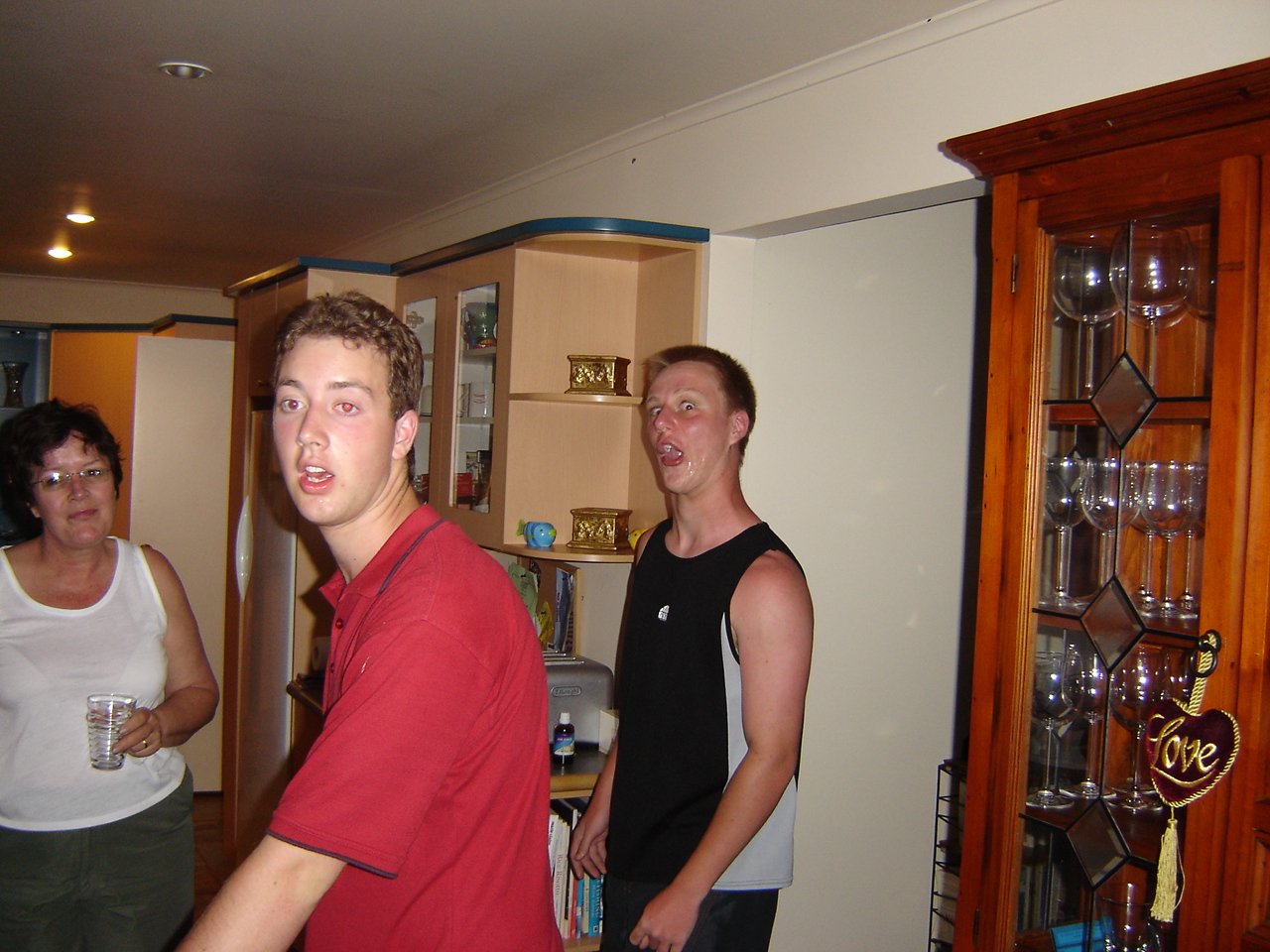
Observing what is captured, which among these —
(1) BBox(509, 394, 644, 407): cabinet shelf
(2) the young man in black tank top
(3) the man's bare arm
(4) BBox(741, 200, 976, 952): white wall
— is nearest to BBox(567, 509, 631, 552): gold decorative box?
(1) BBox(509, 394, 644, 407): cabinet shelf

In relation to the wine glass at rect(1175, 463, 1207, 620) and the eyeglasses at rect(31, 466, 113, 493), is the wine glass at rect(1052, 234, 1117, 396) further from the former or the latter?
the eyeglasses at rect(31, 466, 113, 493)

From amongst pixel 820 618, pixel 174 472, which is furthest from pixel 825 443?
pixel 174 472

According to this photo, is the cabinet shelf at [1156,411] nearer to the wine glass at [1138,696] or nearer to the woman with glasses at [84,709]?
the wine glass at [1138,696]

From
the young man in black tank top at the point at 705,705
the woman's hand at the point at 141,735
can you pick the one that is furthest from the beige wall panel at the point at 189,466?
the young man in black tank top at the point at 705,705

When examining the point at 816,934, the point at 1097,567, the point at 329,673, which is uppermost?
the point at 1097,567

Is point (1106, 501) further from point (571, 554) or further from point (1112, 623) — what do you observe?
point (571, 554)

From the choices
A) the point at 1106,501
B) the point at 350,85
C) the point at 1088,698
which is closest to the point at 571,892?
the point at 1088,698

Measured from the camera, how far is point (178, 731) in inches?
79.2

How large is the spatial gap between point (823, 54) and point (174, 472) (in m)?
3.83

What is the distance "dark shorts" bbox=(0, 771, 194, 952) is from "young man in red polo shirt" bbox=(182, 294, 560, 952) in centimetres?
104

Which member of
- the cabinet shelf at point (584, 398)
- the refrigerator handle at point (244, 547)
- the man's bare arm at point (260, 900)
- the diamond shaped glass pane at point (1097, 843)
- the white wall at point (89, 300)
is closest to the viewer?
the man's bare arm at point (260, 900)

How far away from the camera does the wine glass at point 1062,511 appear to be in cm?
164

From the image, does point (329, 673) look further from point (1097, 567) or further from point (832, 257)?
point (832, 257)

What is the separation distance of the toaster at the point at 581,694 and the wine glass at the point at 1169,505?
5.40ft
